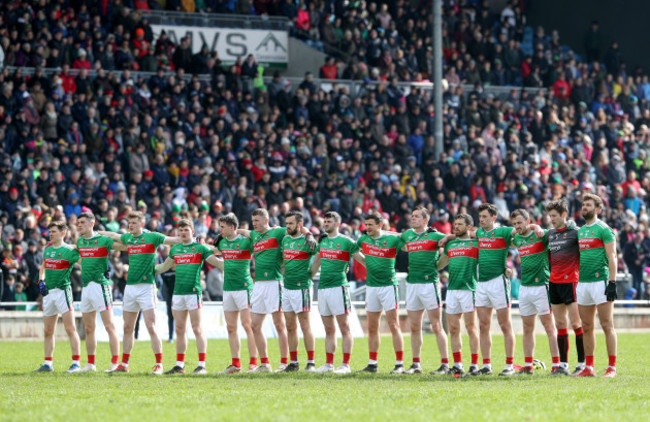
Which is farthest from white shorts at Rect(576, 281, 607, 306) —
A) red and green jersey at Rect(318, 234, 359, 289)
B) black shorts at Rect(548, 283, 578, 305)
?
red and green jersey at Rect(318, 234, 359, 289)

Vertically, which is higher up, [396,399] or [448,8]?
[448,8]

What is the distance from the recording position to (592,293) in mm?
14867

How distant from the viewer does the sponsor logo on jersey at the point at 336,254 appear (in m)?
16.6

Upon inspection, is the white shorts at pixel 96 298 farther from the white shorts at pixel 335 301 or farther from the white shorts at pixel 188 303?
the white shorts at pixel 335 301

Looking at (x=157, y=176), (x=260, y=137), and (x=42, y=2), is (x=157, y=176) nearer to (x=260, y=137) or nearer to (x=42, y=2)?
(x=260, y=137)

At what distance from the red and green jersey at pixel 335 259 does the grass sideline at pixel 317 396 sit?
1516mm

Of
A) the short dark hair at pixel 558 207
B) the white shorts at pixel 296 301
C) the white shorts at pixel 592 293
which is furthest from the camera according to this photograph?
the white shorts at pixel 296 301

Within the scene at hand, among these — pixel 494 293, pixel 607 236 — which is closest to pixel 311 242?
pixel 494 293

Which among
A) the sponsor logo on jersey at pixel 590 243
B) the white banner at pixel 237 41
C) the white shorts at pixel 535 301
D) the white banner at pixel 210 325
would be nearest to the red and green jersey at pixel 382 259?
the white shorts at pixel 535 301

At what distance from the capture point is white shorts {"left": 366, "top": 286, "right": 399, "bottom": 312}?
16.3 m

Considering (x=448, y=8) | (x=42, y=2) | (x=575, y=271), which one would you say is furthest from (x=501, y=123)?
(x=575, y=271)

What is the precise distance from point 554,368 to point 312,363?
3462 millimetres

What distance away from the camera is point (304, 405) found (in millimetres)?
11758

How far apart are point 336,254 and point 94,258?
362 centimetres
